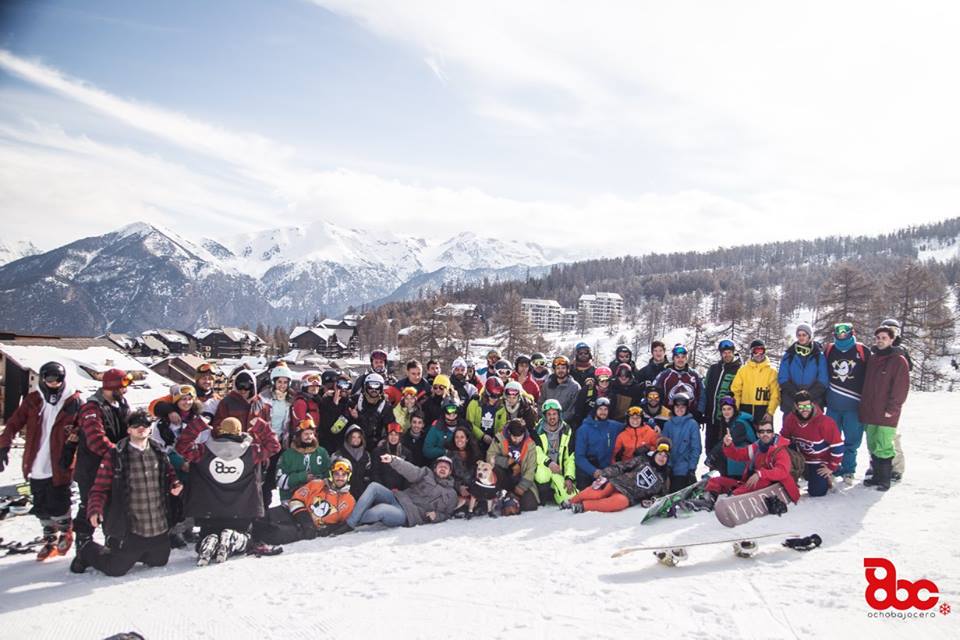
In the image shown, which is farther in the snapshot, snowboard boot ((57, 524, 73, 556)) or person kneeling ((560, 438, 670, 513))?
person kneeling ((560, 438, 670, 513))

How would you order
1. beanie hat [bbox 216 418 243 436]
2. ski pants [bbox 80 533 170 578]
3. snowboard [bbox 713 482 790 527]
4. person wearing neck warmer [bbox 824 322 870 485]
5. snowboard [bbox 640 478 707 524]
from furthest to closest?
person wearing neck warmer [bbox 824 322 870 485] → snowboard [bbox 640 478 707 524] → beanie hat [bbox 216 418 243 436] → snowboard [bbox 713 482 790 527] → ski pants [bbox 80 533 170 578]

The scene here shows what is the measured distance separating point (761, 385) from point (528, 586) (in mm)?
5025

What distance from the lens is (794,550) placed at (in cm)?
505

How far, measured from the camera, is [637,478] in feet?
23.6

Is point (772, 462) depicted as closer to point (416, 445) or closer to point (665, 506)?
A: point (665, 506)

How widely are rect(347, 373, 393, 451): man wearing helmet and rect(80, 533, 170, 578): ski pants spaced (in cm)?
280

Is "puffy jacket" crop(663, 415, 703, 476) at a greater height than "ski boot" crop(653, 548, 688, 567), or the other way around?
"puffy jacket" crop(663, 415, 703, 476)

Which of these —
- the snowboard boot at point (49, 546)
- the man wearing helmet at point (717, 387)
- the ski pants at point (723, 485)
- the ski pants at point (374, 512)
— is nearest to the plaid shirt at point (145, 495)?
the snowboard boot at point (49, 546)

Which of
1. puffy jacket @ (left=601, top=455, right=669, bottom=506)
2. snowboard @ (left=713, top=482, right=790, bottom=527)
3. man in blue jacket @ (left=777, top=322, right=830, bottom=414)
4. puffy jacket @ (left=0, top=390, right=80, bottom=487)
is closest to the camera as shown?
snowboard @ (left=713, top=482, right=790, bottom=527)

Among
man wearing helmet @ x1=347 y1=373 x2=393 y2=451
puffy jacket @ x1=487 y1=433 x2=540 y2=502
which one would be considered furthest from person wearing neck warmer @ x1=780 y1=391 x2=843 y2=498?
man wearing helmet @ x1=347 y1=373 x2=393 y2=451

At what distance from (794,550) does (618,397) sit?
3.71 meters

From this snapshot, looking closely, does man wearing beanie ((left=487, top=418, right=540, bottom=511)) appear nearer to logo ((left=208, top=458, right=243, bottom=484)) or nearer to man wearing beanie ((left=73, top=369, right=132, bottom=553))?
logo ((left=208, top=458, right=243, bottom=484))

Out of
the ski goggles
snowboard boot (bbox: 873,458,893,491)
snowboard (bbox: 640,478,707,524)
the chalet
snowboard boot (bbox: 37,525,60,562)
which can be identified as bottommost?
the chalet

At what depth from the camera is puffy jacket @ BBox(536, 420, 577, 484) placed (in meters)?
7.45
